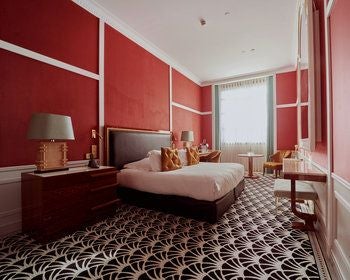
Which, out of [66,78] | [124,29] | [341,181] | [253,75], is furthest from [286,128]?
[66,78]

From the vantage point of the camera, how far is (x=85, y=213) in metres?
2.59

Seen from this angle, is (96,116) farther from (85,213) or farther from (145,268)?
(145,268)

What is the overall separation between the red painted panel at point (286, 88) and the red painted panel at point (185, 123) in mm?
2663

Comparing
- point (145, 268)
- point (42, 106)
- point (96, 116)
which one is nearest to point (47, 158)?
point (42, 106)

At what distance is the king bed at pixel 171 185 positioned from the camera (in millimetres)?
2721

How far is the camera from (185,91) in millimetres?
6664

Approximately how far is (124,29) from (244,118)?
4669mm

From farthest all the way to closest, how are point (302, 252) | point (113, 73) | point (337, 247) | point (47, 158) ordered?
point (113, 73), point (47, 158), point (302, 252), point (337, 247)

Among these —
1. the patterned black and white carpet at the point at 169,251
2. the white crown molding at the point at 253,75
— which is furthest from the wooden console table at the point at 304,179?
the white crown molding at the point at 253,75

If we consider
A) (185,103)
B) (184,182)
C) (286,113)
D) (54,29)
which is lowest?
(184,182)

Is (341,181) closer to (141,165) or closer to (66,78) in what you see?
(141,165)

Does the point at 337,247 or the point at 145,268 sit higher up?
the point at 337,247

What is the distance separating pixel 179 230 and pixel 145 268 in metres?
0.81

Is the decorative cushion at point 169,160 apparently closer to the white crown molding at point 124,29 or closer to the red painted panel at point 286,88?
the white crown molding at point 124,29
